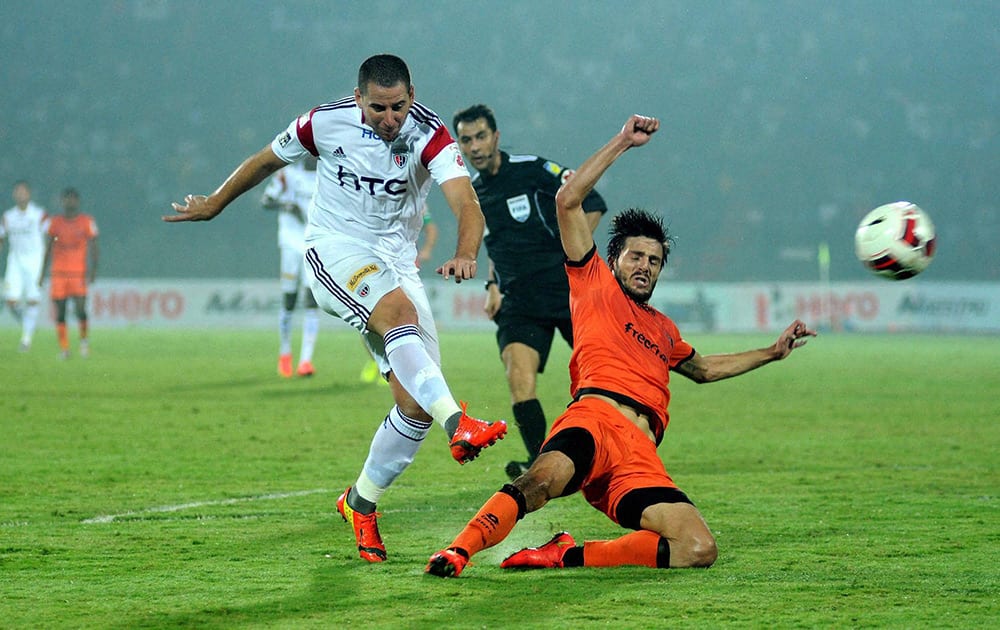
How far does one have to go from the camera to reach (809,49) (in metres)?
35.5

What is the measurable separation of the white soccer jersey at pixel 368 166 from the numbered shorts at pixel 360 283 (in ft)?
0.27

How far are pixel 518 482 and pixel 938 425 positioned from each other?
22.0 feet

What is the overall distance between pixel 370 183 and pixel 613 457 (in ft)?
5.01

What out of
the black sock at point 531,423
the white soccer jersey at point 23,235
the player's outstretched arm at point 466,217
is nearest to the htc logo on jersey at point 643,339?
the player's outstretched arm at point 466,217

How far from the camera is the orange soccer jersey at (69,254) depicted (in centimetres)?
1827

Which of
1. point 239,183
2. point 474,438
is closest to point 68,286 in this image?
point 239,183

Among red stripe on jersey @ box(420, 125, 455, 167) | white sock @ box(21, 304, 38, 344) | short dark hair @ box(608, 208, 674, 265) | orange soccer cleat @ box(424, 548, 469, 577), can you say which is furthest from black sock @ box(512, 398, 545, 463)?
white sock @ box(21, 304, 38, 344)

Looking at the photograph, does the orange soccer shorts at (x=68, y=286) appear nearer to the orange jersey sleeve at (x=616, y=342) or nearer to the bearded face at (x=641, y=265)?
the orange jersey sleeve at (x=616, y=342)

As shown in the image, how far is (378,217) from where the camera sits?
529 cm

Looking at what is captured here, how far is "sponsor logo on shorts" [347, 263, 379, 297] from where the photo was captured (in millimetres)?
5035

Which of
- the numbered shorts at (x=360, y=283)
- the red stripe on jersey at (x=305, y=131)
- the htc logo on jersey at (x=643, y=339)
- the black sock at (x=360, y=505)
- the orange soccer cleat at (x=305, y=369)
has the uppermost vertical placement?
the red stripe on jersey at (x=305, y=131)

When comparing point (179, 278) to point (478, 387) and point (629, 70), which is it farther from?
point (478, 387)

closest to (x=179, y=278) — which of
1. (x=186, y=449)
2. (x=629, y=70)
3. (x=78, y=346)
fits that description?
(x=78, y=346)

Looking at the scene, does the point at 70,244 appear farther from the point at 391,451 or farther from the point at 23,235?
the point at 391,451
